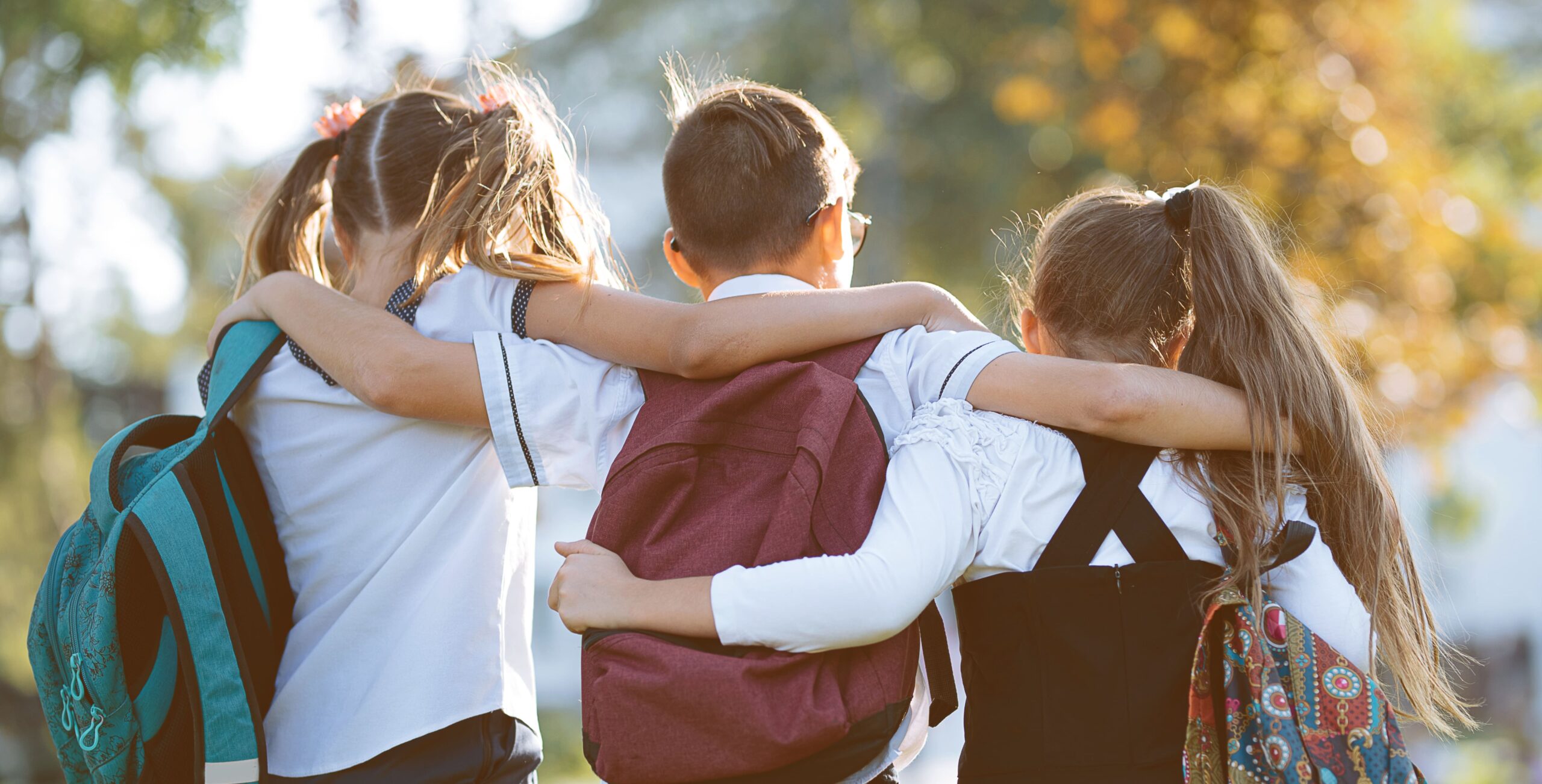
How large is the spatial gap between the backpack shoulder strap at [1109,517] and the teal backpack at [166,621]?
4.02ft

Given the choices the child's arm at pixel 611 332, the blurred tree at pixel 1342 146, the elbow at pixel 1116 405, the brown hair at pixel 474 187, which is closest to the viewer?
the elbow at pixel 1116 405

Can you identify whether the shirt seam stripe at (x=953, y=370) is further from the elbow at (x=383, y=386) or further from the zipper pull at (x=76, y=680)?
the zipper pull at (x=76, y=680)

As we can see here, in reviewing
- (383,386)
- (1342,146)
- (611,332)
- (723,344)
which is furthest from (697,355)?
(1342,146)

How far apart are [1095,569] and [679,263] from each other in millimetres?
878

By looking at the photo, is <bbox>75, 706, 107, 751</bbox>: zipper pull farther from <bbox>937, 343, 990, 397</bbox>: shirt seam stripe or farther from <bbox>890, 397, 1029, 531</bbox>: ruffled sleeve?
<bbox>937, 343, 990, 397</bbox>: shirt seam stripe

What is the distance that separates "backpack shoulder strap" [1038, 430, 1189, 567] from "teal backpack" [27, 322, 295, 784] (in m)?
1.23

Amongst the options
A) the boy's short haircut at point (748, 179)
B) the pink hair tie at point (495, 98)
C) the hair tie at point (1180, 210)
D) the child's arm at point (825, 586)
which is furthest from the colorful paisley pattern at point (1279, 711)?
the pink hair tie at point (495, 98)

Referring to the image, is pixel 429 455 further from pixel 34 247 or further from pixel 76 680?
pixel 34 247

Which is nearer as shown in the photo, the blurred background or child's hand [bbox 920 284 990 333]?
child's hand [bbox 920 284 990 333]

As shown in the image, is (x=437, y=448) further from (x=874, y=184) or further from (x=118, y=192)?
(x=874, y=184)

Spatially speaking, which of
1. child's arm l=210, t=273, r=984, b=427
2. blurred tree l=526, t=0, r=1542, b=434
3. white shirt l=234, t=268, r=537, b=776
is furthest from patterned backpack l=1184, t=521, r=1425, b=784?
blurred tree l=526, t=0, r=1542, b=434

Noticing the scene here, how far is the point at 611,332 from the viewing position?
5.93 feet

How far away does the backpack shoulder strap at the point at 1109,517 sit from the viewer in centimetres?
164

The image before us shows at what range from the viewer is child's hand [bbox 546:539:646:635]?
1.58 meters
